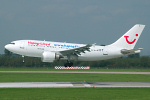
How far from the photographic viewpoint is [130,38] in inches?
2202

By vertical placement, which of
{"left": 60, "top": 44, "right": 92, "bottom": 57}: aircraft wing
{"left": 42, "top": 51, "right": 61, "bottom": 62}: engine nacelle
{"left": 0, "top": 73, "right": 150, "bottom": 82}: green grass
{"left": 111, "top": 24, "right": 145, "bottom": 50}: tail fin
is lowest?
{"left": 0, "top": 73, "right": 150, "bottom": 82}: green grass

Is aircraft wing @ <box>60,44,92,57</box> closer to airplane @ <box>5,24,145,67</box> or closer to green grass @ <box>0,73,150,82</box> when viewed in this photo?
airplane @ <box>5,24,145,67</box>

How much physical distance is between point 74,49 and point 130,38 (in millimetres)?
11836

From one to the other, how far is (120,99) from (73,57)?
27.1 m

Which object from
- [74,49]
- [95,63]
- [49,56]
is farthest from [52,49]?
[95,63]

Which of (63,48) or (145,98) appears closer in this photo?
(145,98)

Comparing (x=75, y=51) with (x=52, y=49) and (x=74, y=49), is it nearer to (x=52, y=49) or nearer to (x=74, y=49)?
(x=74, y=49)

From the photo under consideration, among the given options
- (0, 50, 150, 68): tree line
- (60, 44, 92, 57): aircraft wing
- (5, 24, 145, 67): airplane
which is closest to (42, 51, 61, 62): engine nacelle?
(5, 24, 145, 67): airplane

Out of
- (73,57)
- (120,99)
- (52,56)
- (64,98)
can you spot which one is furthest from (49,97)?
(73,57)

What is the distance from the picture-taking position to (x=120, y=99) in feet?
83.6

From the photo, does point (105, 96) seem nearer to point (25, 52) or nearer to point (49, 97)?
point (49, 97)

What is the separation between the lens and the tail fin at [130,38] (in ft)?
181

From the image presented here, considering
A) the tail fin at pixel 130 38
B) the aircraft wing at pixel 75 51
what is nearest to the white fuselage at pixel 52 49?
the aircraft wing at pixel 75 51

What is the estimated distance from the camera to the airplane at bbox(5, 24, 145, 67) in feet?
163
